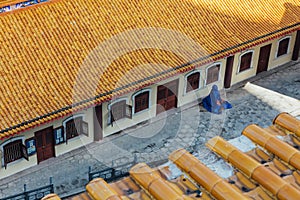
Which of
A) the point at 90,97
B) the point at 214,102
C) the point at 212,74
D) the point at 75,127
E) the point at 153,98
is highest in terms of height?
the point at 90,97

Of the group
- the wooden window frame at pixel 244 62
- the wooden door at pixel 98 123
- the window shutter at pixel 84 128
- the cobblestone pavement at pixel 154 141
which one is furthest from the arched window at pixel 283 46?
the window shutter at pixel 84 128

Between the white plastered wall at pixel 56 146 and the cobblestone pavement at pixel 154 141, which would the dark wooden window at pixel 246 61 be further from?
the white plastered wall at pixel 56 146

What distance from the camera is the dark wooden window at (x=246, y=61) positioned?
34.9m

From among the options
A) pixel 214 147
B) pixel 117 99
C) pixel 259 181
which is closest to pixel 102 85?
pixel 117 99

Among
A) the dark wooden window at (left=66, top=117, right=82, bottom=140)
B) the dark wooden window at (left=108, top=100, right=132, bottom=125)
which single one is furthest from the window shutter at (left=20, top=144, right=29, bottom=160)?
the dark wooden window at (left=108, top=100, right=132, bottom=125)

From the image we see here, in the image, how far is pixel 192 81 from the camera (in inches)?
1270

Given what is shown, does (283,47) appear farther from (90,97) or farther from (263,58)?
(90,97)

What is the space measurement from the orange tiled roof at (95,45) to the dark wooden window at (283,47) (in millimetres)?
3628

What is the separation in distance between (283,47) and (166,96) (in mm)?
10881

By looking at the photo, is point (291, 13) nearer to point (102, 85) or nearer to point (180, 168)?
point (102, 85)

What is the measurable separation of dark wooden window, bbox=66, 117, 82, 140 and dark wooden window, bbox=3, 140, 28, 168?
2533 millimetres

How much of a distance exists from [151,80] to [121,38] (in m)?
2.87

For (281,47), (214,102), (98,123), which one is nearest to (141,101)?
(98,123)

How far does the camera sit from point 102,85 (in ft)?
86.6
